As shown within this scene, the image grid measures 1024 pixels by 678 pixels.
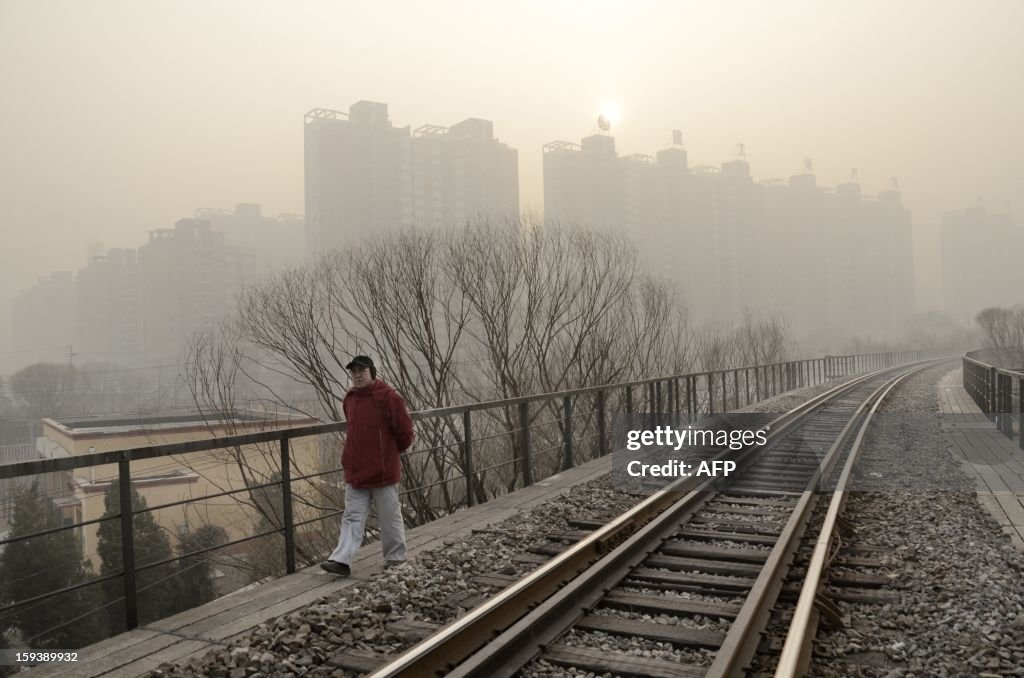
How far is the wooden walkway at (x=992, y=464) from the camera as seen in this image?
6816 mm

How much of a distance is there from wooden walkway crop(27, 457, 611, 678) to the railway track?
1185 millimetres

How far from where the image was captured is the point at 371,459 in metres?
5.60

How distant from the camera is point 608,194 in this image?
71.0 m

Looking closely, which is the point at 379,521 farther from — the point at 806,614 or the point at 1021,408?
the point at 1021,408

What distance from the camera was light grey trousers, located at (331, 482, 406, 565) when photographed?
18.2 feet

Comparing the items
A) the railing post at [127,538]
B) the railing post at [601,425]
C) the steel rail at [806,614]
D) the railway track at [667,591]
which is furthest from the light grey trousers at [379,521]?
the railing post at [601,425]

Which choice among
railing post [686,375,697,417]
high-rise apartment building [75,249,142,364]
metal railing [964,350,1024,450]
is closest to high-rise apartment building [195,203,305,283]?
high-rise apartment building [75,249,142,364]

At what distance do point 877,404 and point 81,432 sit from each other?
25.2 m

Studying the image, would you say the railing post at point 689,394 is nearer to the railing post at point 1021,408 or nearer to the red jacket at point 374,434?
the railing post at point 1021,408

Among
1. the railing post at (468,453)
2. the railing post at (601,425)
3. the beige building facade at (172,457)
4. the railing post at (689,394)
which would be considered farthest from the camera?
the beige building facade at (172,457)

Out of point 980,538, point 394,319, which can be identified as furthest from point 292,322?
point 980,538

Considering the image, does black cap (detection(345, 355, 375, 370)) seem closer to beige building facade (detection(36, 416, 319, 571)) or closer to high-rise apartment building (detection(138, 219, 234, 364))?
beige building facade (detection(36, 416, 319, 571))

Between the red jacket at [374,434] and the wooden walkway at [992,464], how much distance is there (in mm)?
4852

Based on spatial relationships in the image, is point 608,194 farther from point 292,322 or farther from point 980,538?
point 980,538
